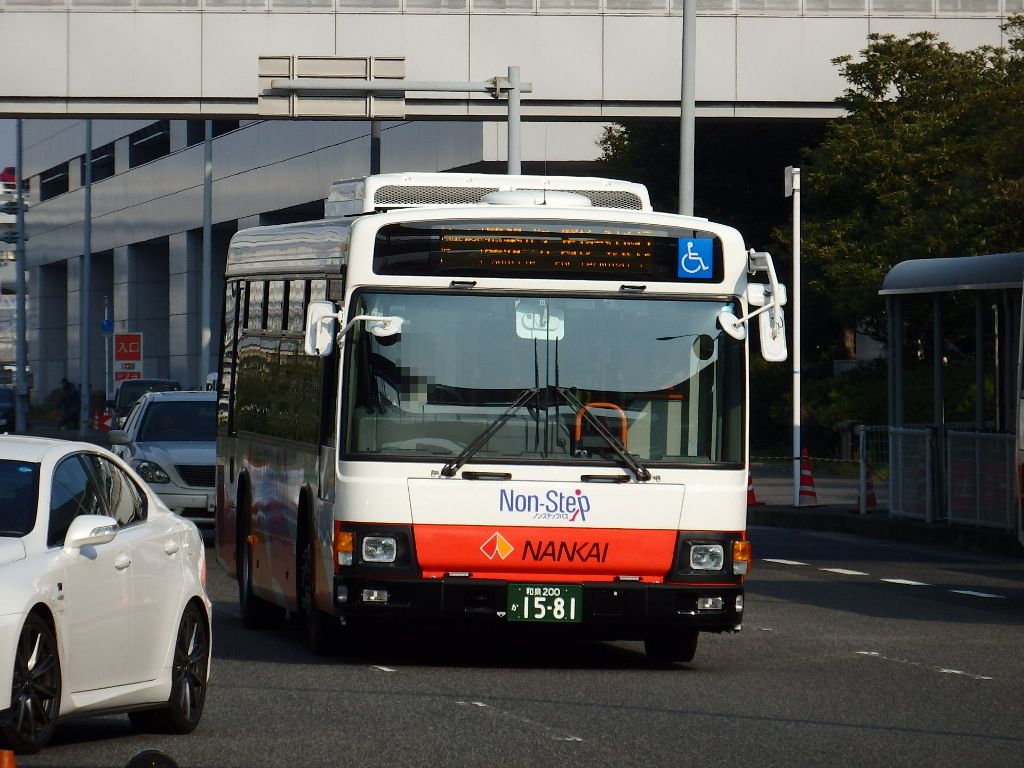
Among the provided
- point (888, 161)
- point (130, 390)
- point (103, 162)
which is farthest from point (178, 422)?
point (103, 162)

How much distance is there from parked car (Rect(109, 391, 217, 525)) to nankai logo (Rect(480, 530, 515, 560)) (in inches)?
386

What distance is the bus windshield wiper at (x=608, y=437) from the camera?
11.6m

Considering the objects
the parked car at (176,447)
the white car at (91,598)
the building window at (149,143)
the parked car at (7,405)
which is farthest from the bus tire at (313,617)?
the building window at (149,143)

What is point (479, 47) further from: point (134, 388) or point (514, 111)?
point (134, 388)

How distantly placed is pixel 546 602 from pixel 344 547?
3.87ft

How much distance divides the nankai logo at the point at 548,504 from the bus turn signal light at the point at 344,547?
86cm

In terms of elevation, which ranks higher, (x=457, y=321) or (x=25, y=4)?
(x=25, y=4)

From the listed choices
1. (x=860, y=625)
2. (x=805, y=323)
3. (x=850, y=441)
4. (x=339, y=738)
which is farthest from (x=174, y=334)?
(x=339, y=738)

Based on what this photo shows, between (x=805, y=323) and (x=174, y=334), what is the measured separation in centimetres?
3154

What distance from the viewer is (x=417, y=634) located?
14.1 meters

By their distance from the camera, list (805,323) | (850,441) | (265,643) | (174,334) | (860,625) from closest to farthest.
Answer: (265,643) < (860,625) < (850,441) < (805,323) < (174,334)

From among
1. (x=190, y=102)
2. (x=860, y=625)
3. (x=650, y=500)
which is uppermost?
(x=190, y=102)

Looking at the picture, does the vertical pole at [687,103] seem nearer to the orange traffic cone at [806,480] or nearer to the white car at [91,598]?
the orange traffic cone at [806,480]

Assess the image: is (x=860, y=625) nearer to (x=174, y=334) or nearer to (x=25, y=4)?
(x=25, y=4)
